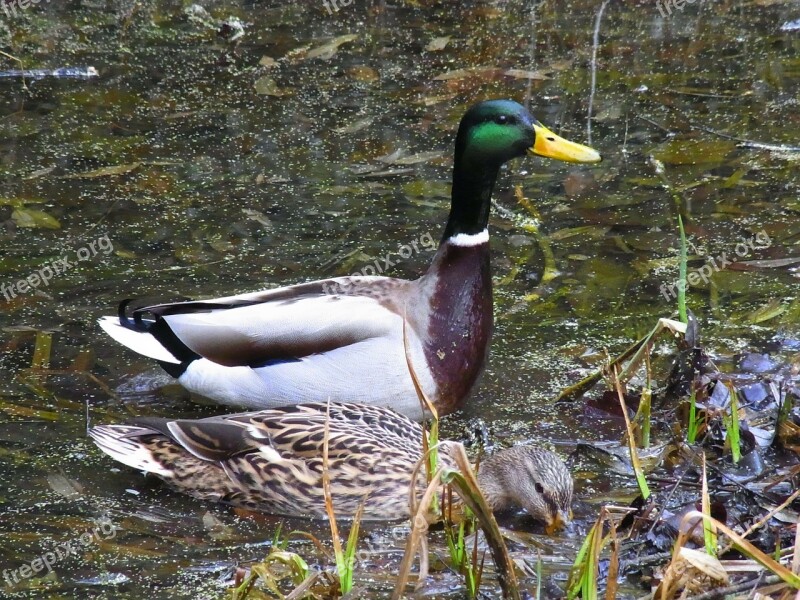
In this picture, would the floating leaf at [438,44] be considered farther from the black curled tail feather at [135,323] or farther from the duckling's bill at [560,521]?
the duckling's bill at [560,521]

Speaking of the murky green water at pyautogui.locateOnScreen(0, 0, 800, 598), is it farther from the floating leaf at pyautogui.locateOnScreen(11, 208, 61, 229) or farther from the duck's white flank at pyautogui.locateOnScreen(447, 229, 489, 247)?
the duck's white flank at pyautogui.locateOnScreen(447, 229, 489, 247)

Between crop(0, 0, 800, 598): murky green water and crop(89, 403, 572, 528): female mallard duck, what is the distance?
0.12m

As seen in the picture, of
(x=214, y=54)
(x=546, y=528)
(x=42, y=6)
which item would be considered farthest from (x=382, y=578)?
(x=42, y=6)

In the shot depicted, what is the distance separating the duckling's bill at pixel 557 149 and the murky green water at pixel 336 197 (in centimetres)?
84

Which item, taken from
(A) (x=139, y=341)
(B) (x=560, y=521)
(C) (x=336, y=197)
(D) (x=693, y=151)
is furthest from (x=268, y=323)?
(D) (x=693, y=151)

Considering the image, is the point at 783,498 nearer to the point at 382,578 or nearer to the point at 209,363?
the point at 382,578

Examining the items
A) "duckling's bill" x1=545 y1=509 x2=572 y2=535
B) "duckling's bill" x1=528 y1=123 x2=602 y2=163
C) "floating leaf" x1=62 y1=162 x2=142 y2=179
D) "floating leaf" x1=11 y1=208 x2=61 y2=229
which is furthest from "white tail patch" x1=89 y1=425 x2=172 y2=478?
"floating leaf" x1=62 y1=162 x2=142 y2=179

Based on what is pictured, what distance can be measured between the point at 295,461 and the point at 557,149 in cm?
203

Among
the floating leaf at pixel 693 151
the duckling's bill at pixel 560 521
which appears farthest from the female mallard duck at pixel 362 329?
the floating leaf at pixel 693 151

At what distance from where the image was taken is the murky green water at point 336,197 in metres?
5.02

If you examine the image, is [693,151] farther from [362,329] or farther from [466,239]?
[362,329]

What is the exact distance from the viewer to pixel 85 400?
5730 millimetres

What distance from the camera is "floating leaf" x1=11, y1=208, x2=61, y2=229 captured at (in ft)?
23.7

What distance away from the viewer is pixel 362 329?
5.56m
